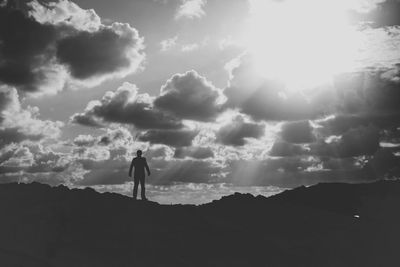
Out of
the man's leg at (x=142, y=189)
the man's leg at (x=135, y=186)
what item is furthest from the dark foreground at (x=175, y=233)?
the man's leg at (x=142, y=189)

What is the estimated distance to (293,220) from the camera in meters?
21.0

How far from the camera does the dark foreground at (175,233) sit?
15922 millimetres

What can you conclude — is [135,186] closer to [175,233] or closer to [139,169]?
[139,169]

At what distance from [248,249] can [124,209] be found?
5503mm

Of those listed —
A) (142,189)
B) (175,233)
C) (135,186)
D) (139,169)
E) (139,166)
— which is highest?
(139,166)

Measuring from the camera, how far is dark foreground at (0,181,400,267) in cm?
1592

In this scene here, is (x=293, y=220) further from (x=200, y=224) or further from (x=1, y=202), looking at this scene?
(x=1, y=202)

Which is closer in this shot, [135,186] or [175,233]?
[175,233]

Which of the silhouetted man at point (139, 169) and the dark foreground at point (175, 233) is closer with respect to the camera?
the dark foreground at point (175, 233)

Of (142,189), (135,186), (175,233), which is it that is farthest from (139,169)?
(175,233)

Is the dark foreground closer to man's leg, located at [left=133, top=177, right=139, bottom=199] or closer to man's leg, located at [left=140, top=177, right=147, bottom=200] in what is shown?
man's leg, located at [left=133, top=177, right=139, bottom=199]

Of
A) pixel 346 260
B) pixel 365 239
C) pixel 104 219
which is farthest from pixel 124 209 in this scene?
pixel 365 239

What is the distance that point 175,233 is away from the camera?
17750 millimetres

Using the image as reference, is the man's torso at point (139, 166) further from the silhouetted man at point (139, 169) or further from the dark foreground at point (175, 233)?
the dark foreground at point (175, 233)
